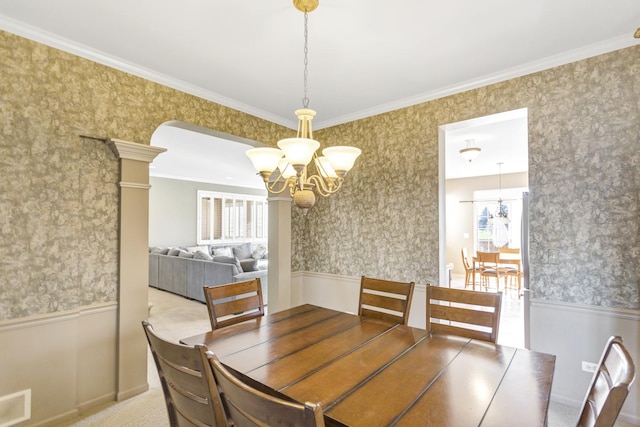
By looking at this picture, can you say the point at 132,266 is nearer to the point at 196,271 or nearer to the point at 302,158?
the point at 302,158

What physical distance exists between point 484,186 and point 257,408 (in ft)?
27.6

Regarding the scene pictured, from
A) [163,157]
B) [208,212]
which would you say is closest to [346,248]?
[163,157]

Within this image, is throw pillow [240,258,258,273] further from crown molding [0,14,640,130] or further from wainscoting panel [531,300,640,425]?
wainscoting panel [531,300,640,425]

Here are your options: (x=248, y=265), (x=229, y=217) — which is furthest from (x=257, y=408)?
(x=229, y=217)

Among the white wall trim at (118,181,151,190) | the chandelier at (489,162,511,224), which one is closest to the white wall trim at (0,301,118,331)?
the white wall trim at (118,181,151,190)

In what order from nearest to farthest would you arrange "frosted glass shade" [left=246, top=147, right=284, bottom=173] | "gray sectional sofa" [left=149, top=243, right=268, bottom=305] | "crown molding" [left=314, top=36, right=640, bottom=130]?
"frosted glass shade" [left=246, top=147, right=284, bottom=173] → "crown molding" [left=314, top=36, right=640, bottom=130] → "gray sectional sofa" [left=149, top=243, right=268, bottom=305]

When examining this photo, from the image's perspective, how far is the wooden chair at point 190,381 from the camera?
1068mm

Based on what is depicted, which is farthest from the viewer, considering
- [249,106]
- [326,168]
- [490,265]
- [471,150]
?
[490,265]

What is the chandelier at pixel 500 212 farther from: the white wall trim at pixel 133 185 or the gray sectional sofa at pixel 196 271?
the white wall trim at pixel 133 185

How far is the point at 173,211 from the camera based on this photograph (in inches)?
328

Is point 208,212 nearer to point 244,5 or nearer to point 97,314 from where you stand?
point 97,314

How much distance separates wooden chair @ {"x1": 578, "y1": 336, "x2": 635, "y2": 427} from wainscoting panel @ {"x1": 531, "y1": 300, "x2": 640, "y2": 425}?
1472 millimetres

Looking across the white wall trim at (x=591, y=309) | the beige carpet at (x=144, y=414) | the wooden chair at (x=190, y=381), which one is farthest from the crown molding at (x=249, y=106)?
the beige carpet at (x=144, y=414)

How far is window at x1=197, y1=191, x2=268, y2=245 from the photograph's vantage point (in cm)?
905
